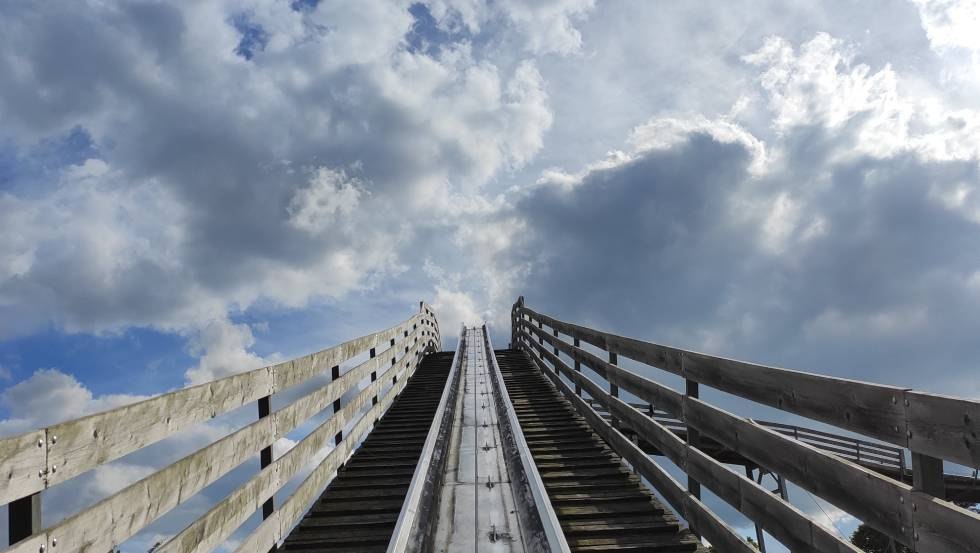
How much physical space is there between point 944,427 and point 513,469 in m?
3.75

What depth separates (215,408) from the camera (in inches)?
132

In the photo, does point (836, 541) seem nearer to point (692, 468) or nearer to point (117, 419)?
point (692, 468)

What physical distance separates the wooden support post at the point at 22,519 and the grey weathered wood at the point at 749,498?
10.3 ft

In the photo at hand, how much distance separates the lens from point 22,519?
2.10 metres

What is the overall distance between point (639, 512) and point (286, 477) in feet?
9.21

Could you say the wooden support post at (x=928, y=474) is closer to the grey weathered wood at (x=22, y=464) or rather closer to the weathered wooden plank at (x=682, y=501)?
the weathered wooden plank at (x=682, y=501)

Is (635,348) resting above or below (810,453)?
above

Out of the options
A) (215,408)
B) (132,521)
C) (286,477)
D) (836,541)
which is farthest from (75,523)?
(836,541)

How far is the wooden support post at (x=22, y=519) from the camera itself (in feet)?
6.84

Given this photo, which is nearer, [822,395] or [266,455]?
[822,395]

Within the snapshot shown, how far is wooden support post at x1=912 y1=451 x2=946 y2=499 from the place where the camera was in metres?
2.31

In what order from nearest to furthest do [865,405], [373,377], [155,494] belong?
[865,405] < [155,494] < [373,377]

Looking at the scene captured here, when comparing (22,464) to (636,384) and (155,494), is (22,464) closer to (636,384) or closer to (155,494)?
(155,494)

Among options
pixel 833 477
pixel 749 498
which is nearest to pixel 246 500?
pixel 749 498
